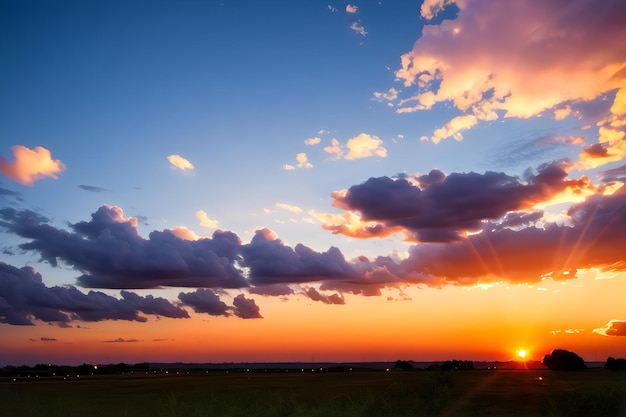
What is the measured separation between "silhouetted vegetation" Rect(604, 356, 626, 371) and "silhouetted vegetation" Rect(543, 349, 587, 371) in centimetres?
462

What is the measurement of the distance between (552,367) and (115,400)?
8403cm

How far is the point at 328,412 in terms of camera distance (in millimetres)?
41000

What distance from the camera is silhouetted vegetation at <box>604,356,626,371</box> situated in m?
102

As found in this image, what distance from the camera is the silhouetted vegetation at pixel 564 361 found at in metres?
107

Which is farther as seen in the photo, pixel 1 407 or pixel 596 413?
pixel 1 407

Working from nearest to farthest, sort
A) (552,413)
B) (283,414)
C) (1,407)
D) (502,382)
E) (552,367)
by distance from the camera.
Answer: (283,414), (552,413), (1,407), (502,382), (552,367)

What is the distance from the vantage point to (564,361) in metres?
109

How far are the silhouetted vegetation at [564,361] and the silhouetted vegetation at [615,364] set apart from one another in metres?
4.62

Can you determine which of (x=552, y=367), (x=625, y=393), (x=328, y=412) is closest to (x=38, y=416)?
(x=328, y=412)

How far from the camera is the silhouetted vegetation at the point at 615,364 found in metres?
102

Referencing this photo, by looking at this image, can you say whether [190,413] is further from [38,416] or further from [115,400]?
[115,400]

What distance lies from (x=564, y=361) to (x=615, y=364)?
9.02 metres

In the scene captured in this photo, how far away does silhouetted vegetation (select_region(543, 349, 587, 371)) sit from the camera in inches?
4213

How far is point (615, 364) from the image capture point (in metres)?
104
